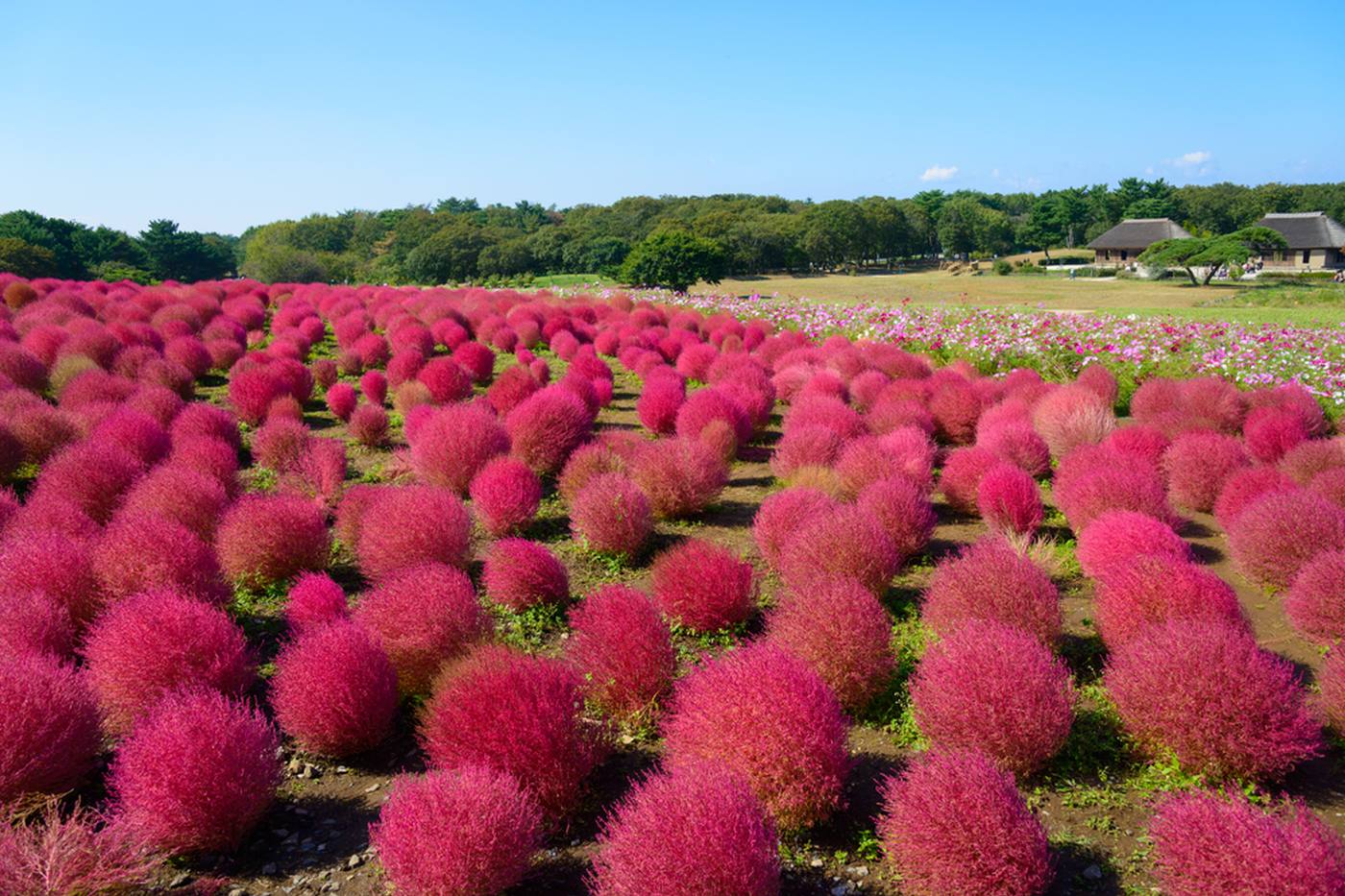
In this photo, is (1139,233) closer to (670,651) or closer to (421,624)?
(670,651)

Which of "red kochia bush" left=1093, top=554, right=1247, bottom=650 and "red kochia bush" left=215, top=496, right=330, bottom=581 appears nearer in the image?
"red kochia bush" left=1093, top=554, right=1247, bottom=650

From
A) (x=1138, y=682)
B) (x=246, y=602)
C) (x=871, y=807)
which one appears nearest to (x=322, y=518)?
(x=246, y=602)

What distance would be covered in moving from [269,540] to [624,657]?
3.14 meters

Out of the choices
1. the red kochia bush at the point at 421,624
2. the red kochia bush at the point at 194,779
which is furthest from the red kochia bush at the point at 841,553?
the red kochia bush at the point at 194,779

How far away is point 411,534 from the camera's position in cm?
597

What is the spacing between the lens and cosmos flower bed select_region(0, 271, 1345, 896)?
312 cm

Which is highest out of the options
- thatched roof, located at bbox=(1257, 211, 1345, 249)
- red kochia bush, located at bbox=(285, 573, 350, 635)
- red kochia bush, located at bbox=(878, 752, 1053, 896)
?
thatched roof, located at bbox=(1257, 211, 1345, 249)

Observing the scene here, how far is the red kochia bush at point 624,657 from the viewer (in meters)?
4.43

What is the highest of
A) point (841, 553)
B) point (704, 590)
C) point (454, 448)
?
point (454, 448)

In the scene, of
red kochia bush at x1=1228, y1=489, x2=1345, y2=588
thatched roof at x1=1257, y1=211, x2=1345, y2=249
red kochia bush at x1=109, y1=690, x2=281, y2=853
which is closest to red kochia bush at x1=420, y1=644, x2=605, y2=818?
red kochia bush at x1=109, y1=690, x2=281, y2=853

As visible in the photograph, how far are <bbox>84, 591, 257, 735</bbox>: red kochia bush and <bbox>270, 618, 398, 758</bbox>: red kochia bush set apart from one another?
1.15ft

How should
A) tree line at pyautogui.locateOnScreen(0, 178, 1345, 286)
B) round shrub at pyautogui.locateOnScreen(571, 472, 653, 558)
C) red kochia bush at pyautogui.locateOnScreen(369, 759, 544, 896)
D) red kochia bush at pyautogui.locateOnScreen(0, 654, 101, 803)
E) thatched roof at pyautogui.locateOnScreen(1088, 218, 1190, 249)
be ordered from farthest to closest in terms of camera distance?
1. thatched roof at pyautogui.locateOnScreen(1088, 218, 1190, 249)
2. tree line at pyautogui.locateOnScreen(0, 178, 1345, 286)
3. round shrub at pyautogui.locateOnScreen(571, 472, 653, 558)
4. red kochia bush at pyautogui.locateOnScreen(0, 654, 101, 803)
5. red kochia bush at pyautogui.locateOnScreen(369, 759, 544, 896)

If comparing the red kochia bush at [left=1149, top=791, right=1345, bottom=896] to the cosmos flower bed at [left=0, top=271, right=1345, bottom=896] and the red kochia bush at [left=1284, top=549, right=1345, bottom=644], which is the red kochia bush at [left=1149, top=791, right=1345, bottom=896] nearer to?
the cosmos flower bed at [left=0, top=271, right=1345, bottom=896]

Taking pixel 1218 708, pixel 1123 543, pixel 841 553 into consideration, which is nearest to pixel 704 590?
pixel 841 553
